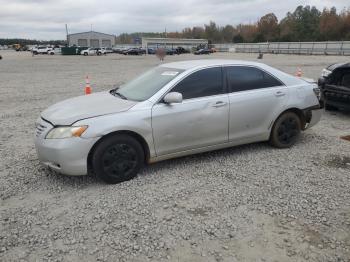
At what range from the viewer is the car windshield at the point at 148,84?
4836mm

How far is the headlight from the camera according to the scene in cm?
415

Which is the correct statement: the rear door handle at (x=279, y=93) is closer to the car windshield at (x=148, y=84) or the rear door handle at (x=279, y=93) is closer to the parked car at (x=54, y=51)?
the car windshield at (x=148, y=84)

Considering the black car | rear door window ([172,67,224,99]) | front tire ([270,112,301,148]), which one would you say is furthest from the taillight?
rear door window ([172,67,224,99])

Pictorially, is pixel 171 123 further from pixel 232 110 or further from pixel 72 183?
pixel 72 183

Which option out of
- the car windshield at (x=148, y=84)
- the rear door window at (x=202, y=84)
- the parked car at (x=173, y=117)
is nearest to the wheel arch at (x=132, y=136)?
the parked car at (x=173, y=117)

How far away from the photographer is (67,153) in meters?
4.14

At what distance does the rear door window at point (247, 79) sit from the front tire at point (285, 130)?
1.92 ft

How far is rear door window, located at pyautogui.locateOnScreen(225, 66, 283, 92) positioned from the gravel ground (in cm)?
108

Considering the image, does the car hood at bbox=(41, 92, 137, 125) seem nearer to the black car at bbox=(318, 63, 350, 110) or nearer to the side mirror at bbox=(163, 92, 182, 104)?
the side mirror at bbox=(163, 92, 182, 104)

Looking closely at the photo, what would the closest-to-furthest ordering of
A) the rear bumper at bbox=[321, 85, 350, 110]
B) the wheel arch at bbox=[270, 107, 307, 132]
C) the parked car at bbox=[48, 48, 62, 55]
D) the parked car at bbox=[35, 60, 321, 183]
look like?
the parked car at bbox=[35, 60, 321, 183], the wheel arch at bbox=[270, 107, 307, 132], the rear bumper at bbox=[321, 85, 350, 110], the parked car at bbox=[48, 48, 62, 55]

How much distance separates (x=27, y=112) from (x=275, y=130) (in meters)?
6.44

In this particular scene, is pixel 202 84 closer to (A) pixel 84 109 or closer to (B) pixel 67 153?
(A) pixel 84 109

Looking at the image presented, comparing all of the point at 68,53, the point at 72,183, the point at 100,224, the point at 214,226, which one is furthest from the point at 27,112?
the point at 68,53

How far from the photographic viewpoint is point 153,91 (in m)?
4.79
